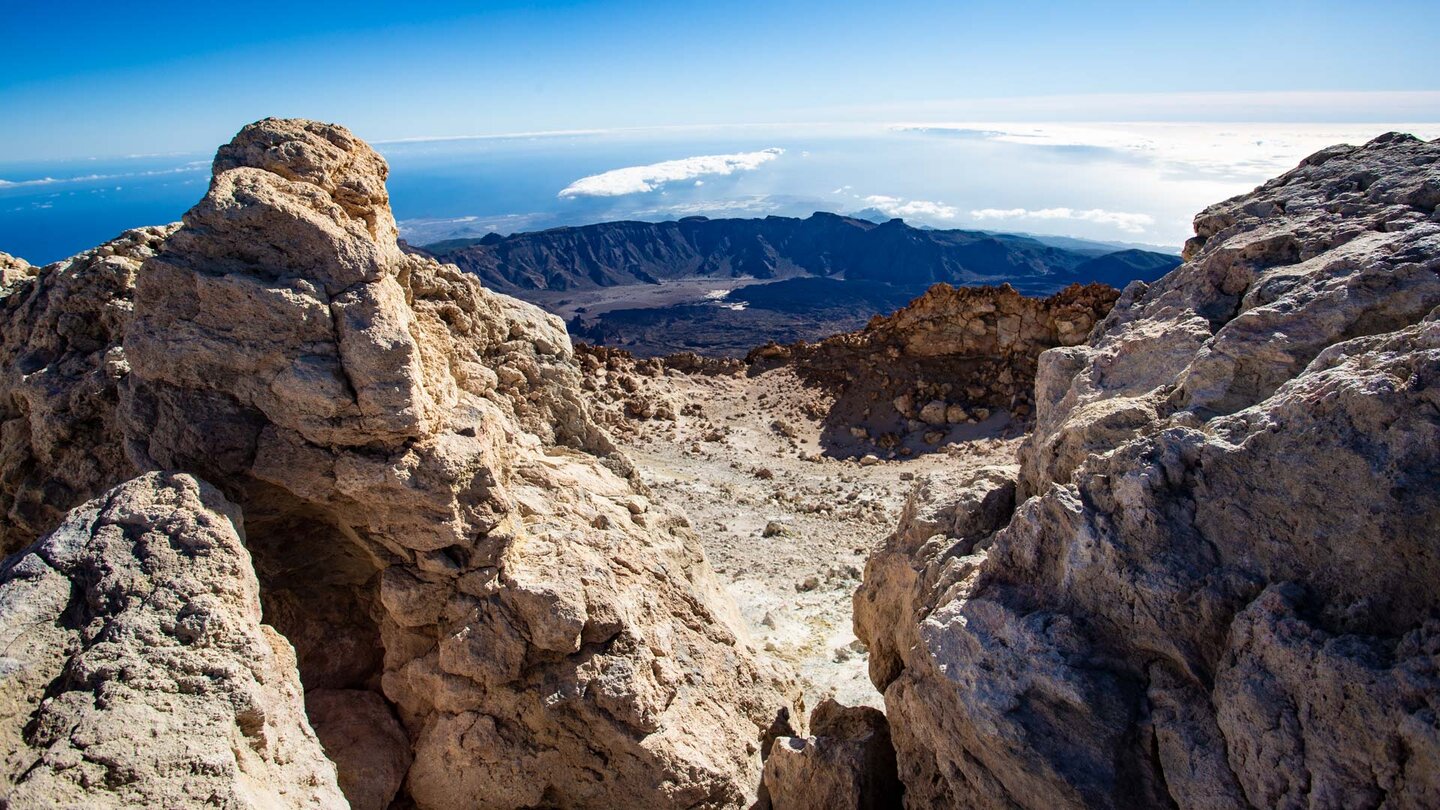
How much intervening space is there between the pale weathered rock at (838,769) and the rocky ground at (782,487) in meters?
2.74

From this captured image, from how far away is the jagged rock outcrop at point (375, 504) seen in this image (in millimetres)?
5168

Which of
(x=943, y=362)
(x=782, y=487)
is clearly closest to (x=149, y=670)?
(x=782, y=487)

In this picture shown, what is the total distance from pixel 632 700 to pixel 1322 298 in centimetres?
560

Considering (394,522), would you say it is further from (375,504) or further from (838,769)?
(838,769)

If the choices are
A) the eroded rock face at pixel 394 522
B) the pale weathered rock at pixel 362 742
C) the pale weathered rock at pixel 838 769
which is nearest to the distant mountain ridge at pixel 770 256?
the eroded rock face at pixel 394 522

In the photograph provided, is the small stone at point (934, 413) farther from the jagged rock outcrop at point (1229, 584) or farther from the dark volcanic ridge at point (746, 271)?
the dark volcanic ridge at point (746, 271)

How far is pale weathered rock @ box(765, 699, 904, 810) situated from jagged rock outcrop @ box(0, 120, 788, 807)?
579 mm

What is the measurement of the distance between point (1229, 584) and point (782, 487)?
1507 cm

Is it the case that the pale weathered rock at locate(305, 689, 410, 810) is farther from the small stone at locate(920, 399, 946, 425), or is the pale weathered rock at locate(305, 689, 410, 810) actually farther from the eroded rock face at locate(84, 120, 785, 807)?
the small stone at locate(920, 399, 946, 425)

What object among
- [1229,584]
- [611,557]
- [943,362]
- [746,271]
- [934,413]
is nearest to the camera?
[1229,584]

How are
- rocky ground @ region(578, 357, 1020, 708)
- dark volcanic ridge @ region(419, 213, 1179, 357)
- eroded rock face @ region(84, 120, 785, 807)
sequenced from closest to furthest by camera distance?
1. eroded rock face @ region(84, 120, 785, 807)
2. rocky ground @ region(578, 357, 1020, 708)
3. dark volcanic ridge @ region(419, 213, 1179, 357)

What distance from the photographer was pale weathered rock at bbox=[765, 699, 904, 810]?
5.40 meters

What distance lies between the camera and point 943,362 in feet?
87.2

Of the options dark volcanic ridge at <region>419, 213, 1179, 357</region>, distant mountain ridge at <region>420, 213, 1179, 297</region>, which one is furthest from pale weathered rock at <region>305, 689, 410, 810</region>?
distant mountain ridge at <region>420, 213, 1179, 297</region>
